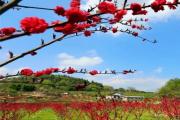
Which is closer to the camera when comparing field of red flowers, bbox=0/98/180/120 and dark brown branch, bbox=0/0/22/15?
dark brown branch, bbox=0/0/22/15

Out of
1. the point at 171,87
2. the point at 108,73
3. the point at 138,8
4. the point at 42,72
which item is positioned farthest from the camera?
the point at 171,87

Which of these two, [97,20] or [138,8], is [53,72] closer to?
[97,20]

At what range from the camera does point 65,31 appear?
154 inches

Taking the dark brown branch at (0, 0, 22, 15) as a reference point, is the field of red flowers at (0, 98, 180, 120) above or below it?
below

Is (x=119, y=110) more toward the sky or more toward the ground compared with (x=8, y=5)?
more toward the ground

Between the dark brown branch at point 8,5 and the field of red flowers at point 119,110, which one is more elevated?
the dark brown branch at point 8,5

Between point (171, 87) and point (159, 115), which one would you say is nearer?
point (159, 115)

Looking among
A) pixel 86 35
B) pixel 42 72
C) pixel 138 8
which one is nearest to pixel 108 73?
pixel 86 35

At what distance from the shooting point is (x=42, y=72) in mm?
5453

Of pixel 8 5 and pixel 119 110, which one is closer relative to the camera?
pixel 8 5

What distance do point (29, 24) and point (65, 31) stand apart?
1.56ft

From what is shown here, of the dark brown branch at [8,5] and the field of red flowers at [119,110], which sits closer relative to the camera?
the dark brown branch at [8,5]

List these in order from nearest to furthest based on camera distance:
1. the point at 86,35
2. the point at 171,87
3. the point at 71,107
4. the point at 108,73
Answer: the point at 86,35
the point at 108,73
the point at 71,107
the point at 171,87

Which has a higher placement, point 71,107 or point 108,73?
point 108,73
